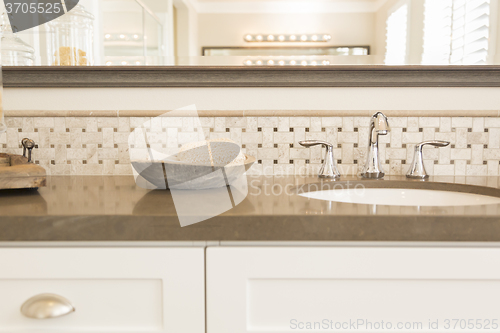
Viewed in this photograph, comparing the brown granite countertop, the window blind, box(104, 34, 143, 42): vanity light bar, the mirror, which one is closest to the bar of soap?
the brown granite countertop

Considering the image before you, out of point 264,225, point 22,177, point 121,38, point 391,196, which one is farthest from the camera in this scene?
point 121,38

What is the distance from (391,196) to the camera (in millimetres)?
915

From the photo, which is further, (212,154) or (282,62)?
(282,62)

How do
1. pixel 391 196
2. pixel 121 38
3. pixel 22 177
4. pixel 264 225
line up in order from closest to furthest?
pixel 264 225, pixel 22 177, pixel 391 196, pixel 121 38

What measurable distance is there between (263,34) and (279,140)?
0.30 metres

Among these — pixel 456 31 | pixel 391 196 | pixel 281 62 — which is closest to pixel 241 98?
pixel 281 62

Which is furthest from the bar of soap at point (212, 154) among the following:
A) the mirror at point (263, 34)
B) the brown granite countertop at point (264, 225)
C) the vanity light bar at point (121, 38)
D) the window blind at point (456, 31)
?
the window blind at point (456, 31)

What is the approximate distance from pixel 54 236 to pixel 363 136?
84cm
